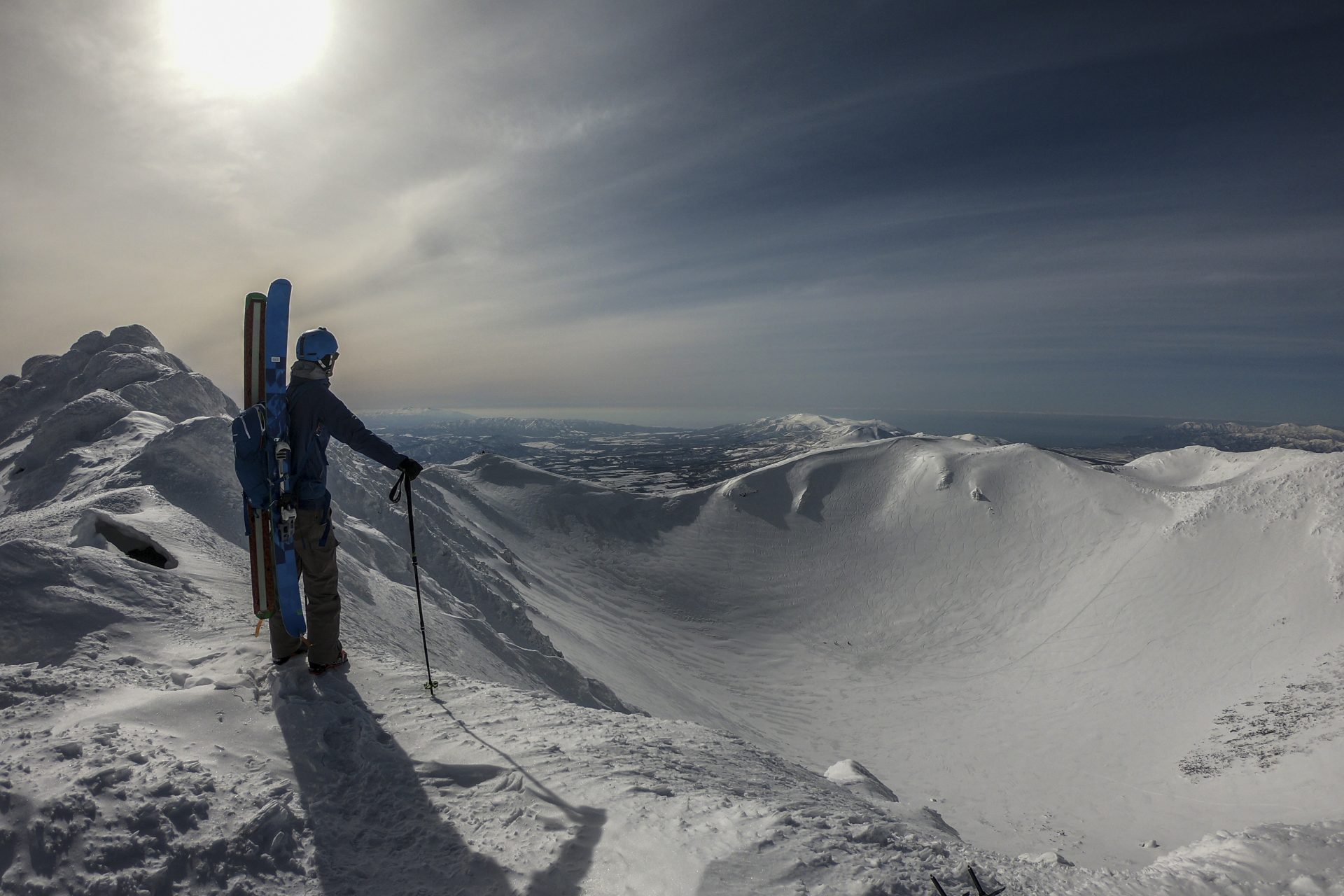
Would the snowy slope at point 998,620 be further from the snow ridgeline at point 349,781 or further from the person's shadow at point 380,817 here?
the person's shadow at point 380,817

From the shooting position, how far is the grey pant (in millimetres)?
6500

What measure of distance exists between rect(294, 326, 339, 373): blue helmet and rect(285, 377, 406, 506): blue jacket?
0.24m

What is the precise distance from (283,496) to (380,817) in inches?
147

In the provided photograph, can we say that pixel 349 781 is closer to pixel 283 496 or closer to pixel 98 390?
pixel 283 496

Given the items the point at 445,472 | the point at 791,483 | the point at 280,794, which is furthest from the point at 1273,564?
the point at 445,472

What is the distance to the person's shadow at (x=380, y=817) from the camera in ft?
12.8

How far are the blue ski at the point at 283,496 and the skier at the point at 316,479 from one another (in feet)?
0.25

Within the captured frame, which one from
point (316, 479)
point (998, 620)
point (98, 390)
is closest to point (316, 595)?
point (316, 479)

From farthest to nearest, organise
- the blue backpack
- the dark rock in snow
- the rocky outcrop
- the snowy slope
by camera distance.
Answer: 1. the dark rock in snow
2. the rocky outcrop
3. the snowy slope
4. the blue backpack

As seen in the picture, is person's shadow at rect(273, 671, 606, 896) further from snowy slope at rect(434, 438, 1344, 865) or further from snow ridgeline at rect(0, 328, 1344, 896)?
snowy slope at rect(434, 438, 1344, 865)

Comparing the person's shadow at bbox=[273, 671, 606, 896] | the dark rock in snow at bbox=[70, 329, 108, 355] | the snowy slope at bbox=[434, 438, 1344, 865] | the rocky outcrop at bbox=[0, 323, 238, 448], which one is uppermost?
the dark rock in snow at bbox=[70, 329, 108, 355]

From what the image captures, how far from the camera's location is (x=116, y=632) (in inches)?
247

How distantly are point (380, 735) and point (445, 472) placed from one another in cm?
6299

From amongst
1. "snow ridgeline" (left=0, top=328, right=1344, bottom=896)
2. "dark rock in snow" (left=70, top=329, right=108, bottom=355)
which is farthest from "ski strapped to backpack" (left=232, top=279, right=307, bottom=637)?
"dark rock in snow" (left=70, top=329, right=108, bottom=355)
